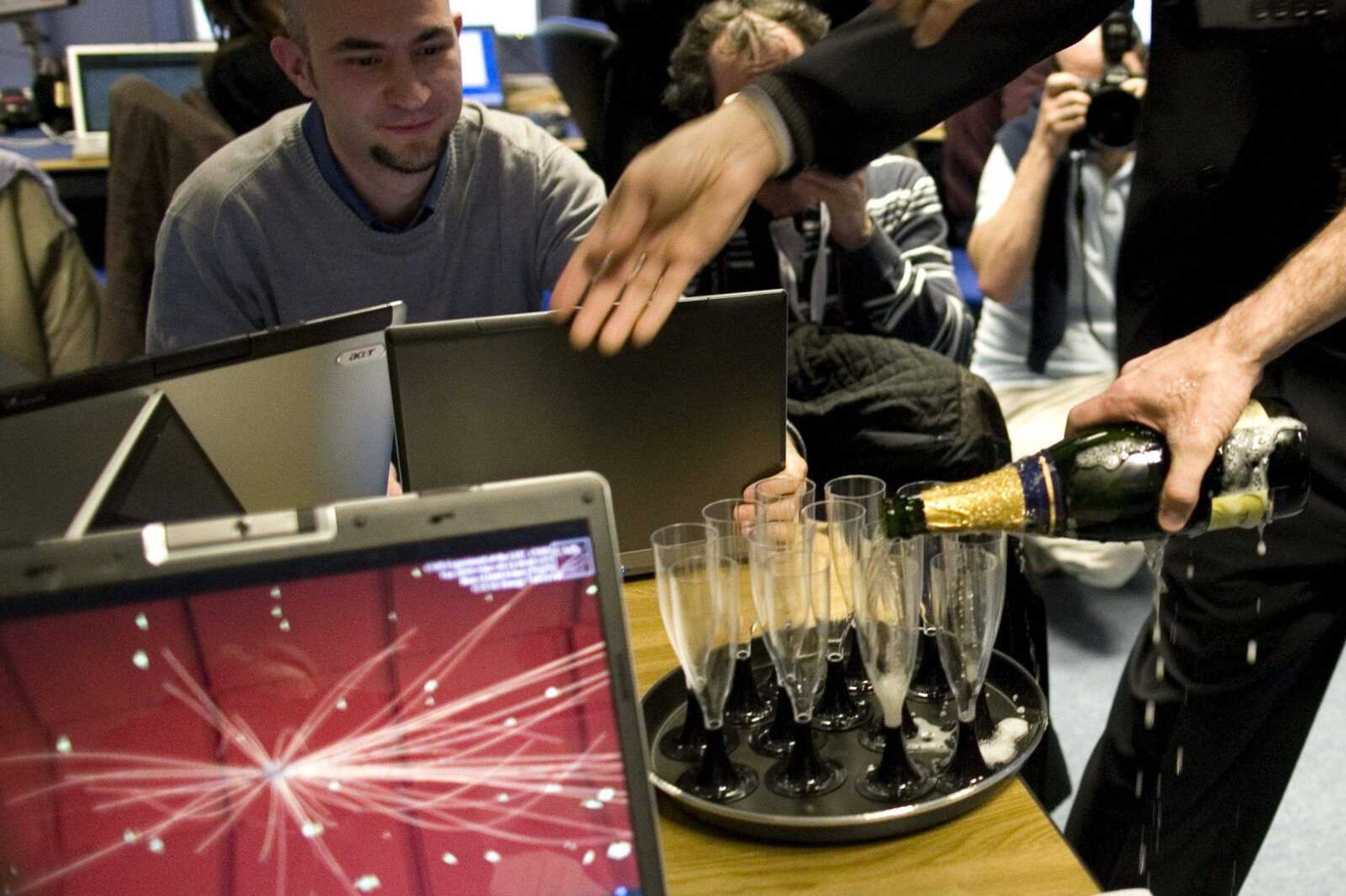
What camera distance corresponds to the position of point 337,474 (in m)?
1.16

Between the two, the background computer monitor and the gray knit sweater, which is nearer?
the gray knit sweater

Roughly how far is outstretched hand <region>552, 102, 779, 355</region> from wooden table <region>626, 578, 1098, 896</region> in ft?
1.33

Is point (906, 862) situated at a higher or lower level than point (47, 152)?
lower

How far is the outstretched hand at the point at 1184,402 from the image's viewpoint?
3.09ft

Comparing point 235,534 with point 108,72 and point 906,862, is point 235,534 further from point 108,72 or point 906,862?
point 108,72

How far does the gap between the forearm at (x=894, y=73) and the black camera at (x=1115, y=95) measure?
1111 millimetres

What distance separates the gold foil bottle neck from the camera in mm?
959

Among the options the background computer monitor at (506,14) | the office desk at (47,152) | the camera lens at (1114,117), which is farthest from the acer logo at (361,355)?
the background computer monitor at (506,14)

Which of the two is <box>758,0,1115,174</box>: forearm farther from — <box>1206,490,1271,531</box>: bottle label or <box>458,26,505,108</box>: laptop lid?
<box>458,26,505,108</box>: laptop lid

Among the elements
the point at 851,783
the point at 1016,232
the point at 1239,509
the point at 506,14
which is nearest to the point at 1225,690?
the point at 1239,509

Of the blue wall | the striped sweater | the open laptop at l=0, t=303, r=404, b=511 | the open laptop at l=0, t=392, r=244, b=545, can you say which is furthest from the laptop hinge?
the blue wall

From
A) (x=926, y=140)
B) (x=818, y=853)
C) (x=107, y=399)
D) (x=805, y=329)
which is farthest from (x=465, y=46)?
(x=818, y=853)

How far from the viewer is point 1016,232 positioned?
2479mm

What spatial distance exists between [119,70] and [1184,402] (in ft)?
14.7
